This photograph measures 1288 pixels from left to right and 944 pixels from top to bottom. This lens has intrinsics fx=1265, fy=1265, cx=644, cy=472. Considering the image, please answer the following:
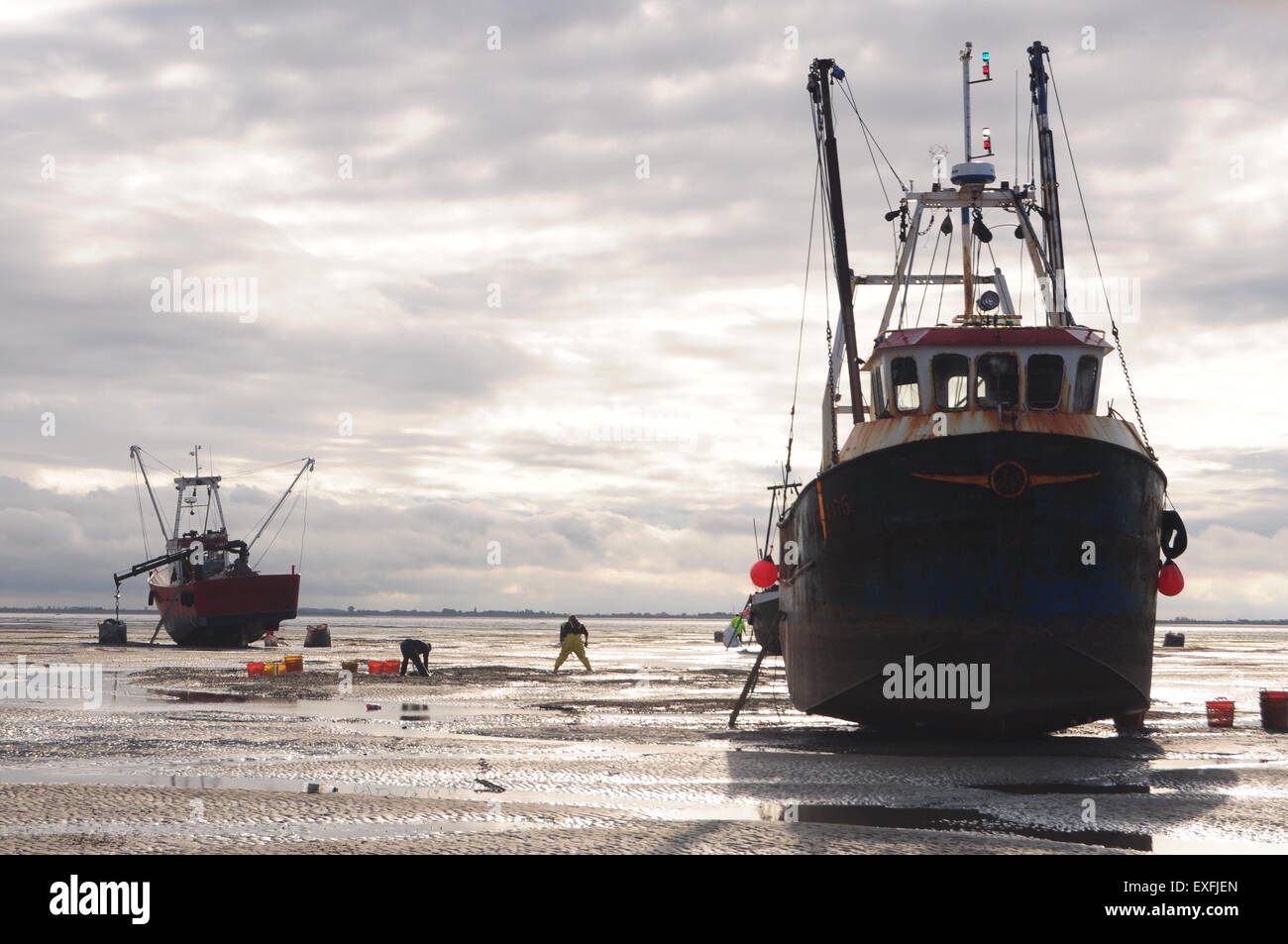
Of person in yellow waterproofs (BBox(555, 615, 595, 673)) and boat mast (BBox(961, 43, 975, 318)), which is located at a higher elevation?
boat mast (BBox(961, 43, 975, 318))

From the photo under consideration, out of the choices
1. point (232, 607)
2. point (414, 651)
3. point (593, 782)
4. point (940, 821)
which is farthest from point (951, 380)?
point (232, 607)

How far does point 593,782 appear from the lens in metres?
14.2

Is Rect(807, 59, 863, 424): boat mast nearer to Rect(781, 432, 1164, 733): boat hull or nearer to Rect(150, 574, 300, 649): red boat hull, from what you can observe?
Rect(781, 432, 1164, 733): boat hull

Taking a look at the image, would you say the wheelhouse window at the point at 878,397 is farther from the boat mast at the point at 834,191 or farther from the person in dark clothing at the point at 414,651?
A: the person in dark clothing at the point at 414,651

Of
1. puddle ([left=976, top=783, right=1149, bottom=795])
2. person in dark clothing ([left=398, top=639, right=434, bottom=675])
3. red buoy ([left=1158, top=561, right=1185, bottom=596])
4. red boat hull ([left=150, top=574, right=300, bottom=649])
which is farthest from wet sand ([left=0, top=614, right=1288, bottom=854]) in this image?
red boat hull ([left=150, top=574, right=300, bottom=649])

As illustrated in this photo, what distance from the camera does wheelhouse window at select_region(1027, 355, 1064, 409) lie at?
67.5 ft

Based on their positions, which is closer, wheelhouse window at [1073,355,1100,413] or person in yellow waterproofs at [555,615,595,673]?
wheelhouse window at [1073,355,1100,413]

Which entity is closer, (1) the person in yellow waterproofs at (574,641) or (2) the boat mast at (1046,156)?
(2) the boat mast at (1046,156)

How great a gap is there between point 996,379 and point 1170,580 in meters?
4.28

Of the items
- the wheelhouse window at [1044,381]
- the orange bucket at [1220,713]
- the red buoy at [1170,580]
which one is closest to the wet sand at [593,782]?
the orange bucket at [1220,713]

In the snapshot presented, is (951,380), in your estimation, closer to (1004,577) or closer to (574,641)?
(1004,577)

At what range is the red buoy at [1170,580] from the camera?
20359 millimetres

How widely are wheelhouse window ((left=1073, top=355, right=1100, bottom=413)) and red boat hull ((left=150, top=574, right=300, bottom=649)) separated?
196ft

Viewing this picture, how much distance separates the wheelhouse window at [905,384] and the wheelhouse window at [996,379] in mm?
1005
